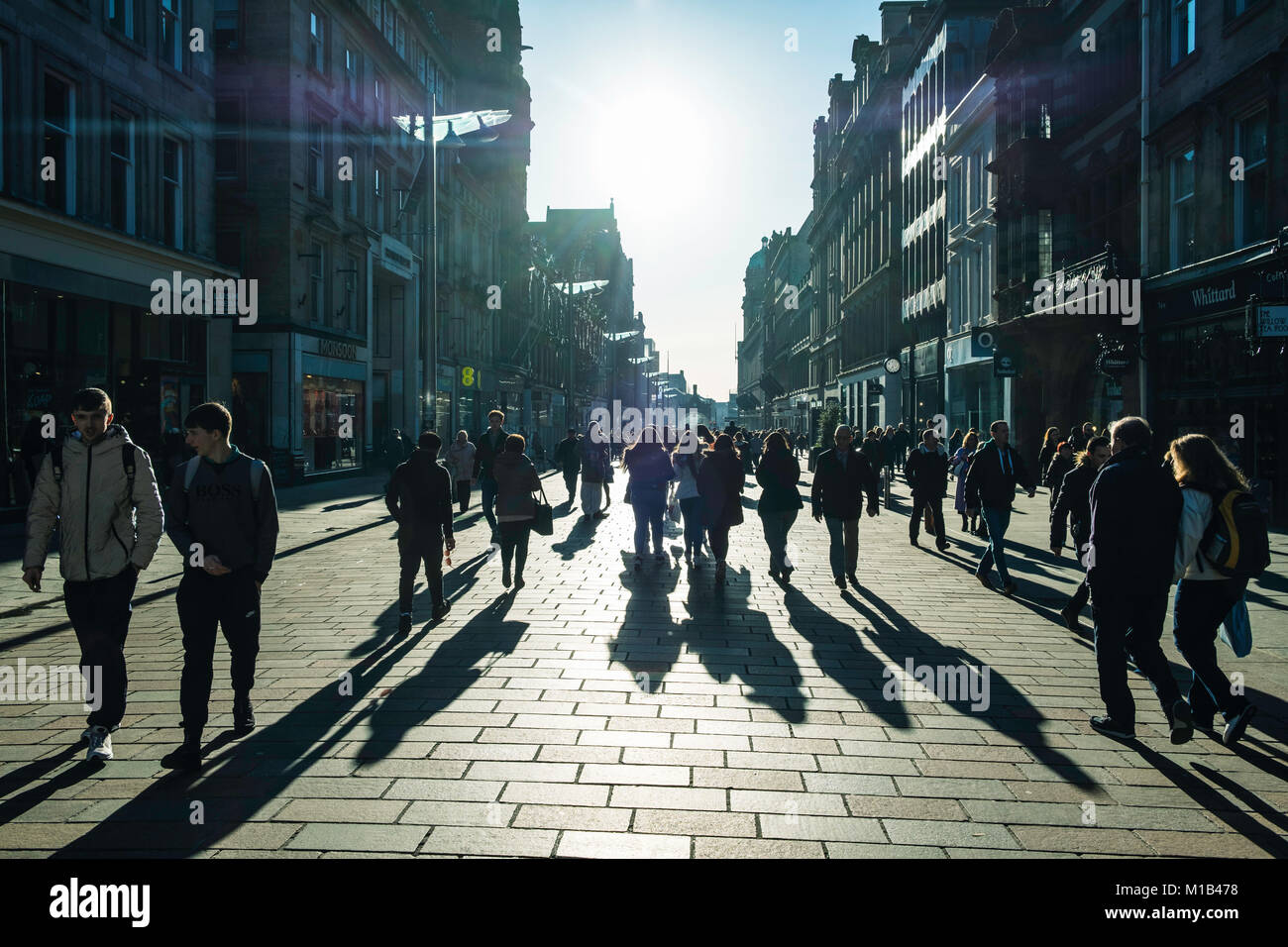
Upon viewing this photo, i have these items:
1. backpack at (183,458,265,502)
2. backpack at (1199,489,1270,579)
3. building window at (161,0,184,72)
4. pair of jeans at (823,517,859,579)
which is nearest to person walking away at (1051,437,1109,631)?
backpack at (1199,489,1270,579)

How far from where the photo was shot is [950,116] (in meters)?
35.6

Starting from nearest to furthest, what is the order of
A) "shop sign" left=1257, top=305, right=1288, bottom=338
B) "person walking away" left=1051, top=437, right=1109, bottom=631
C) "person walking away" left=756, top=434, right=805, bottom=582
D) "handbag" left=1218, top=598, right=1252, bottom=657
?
"handbag" left=1218, top=598, right=1252, bottom=657 < "person walking away" left=1051, top=437, right=1109, bottom=631 < "person walking away" left=756, top=434, right=805, bottom=582 < "shop sign" left=1257, top=305, right=1288, bottom=338

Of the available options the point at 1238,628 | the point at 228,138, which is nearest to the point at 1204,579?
the point at 1238,628

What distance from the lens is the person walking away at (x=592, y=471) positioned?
1850cm

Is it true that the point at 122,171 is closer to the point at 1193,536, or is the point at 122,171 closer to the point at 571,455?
the point at 571,455

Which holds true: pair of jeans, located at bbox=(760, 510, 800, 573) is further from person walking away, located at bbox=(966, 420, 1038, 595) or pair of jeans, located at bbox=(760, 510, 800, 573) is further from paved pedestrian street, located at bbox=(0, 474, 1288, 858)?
person walking away, located at bbox=(966, 420, 1038, 595)

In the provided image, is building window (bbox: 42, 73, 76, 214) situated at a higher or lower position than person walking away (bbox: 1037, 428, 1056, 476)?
higher

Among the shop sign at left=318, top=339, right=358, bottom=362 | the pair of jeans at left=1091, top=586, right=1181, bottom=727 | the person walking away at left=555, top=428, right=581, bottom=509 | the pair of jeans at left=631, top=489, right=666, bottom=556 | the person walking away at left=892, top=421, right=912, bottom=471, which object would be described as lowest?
the pair of jeans at left=1091, top=586, right=1181, bottom=727

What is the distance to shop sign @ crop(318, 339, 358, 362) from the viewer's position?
1155 inches

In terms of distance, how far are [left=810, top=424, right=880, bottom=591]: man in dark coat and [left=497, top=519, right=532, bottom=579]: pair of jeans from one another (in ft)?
10.3

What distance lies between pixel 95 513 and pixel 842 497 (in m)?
7.59

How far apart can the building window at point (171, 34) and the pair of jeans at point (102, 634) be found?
1972 centimetres

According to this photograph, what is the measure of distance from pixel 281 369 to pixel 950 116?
2485 centimetres
